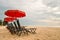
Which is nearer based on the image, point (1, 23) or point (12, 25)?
point (12, 25)

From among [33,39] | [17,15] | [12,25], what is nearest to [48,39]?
[33,39]

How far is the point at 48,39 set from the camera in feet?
54.4

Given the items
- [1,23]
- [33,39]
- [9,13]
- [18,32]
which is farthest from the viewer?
[1,23]

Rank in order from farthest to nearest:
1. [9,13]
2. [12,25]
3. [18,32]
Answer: [12,25] < [18,32] < [9,13]

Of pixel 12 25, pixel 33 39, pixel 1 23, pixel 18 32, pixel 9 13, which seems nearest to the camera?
pixel 33 39

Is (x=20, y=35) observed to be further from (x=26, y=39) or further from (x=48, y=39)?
(x=48, y=39)

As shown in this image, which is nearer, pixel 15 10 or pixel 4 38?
pixel 4 38

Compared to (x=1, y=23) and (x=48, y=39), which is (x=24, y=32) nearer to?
(x=48, y=39)

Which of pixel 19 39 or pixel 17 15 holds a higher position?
pixel 17 15

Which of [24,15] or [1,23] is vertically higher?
[24,15]

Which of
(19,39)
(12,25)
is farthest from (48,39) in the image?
(12,25)

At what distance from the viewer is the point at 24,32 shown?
19.2m

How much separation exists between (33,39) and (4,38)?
2783mm

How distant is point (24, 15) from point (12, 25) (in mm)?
2946
